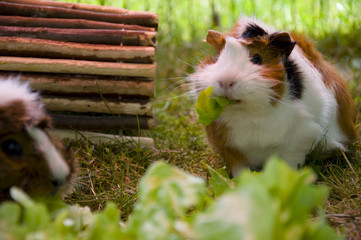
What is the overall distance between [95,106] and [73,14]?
0.57m

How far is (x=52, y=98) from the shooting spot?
8.39 feet

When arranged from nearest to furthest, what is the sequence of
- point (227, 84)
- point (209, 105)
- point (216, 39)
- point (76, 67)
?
point (227, 84) → point (209, 105) → point (216, 39) → point (76, 67)

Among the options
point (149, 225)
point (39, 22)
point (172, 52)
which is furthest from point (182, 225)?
point (172, 52)

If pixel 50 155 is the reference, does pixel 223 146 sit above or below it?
below

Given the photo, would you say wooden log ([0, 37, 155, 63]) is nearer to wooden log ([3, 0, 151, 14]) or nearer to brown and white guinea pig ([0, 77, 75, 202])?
wooden log ([3, 0, 151, 14])

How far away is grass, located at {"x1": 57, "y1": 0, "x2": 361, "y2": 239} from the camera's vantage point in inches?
84.6

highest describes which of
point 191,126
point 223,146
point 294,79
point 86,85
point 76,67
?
point 294,79

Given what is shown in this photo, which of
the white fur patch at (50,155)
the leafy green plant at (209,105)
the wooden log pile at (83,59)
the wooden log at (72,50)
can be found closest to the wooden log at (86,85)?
the wooden log pile at (83,59)

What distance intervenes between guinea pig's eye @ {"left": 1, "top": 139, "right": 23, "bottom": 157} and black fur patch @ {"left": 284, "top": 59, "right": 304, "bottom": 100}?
1.30 metres

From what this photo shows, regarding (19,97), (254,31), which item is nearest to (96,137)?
(19,97)

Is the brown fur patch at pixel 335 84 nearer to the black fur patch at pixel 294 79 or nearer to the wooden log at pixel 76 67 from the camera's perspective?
the black fur patch at pixel 294 79

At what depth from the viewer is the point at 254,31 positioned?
2178 millimetres

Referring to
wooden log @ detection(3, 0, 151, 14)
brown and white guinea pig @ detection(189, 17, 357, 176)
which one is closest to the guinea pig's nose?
brown and white guinea pig @ detection(189, 17, 357, 176)

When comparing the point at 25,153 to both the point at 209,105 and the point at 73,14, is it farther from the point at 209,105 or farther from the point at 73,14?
the point at 73,14
